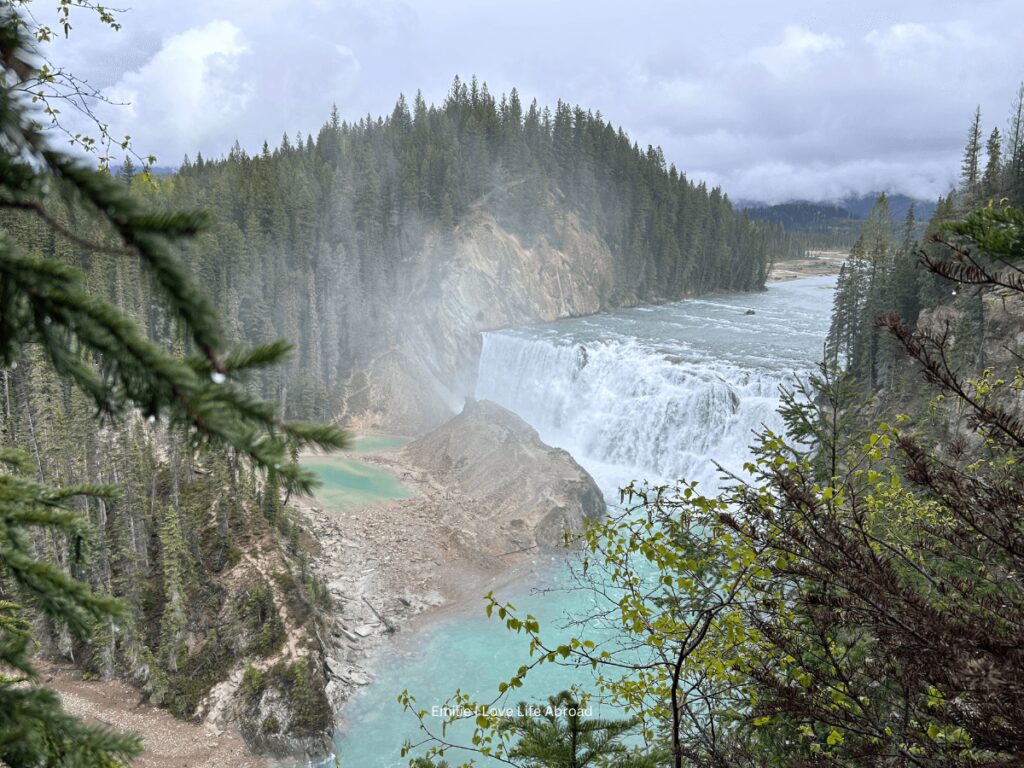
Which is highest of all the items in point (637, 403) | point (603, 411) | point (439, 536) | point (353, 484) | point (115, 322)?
point (115, 322)

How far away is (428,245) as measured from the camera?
6794 cm

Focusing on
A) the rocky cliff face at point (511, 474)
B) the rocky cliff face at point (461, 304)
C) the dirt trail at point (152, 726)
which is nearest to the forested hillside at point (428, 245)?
the rocky cliff face at point (461, 304)

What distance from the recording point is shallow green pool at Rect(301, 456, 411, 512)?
36375mm

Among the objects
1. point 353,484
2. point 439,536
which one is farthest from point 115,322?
point 353,484

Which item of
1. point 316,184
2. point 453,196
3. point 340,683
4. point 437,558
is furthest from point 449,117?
point 340,683

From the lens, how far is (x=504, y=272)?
6875 centimetres

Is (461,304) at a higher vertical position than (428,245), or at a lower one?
lower

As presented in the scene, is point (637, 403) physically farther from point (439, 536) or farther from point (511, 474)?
point (439, 536)

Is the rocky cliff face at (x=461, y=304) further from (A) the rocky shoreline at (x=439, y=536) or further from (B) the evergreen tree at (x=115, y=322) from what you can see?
(B) the evergreen tree at (x=115, y=322)

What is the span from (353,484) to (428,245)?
116 feet

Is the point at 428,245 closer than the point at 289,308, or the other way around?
the point at 289,308

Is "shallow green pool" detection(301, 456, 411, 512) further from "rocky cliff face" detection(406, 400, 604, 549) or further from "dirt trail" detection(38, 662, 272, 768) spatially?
"dirt trail" detection(38, 662, 272, 768)

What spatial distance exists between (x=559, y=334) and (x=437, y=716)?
138 ft

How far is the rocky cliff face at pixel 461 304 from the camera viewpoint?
191 ft
